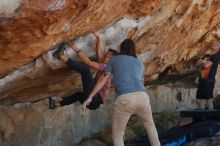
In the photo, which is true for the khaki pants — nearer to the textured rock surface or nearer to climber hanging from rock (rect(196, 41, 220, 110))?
the textured rock surface

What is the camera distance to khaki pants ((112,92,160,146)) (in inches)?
291

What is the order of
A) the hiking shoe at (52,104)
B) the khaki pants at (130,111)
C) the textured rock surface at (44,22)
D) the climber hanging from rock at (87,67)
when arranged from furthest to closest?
the hiking shoe at (52,104) < the climber hanging from rock at (87,67) < the khaki pants at (130,111) < the textured rock surface at (44,22)

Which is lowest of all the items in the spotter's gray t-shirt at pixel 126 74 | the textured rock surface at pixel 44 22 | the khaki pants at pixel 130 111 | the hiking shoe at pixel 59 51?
the khaki pants at pixel 130 111

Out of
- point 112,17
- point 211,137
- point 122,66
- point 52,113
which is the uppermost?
point 112,17

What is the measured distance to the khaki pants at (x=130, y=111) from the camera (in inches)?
291

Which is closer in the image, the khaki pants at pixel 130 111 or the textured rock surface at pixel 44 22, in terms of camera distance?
the textured rock surface at pixel 44 22

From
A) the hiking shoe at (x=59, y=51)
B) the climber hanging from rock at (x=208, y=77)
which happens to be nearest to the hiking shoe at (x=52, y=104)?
the hiking shoe at (x=59, y=51)

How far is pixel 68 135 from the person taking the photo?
33.1 feet

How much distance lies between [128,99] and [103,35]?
4.36 ft

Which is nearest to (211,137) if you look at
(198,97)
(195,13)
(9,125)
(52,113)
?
(198,97)

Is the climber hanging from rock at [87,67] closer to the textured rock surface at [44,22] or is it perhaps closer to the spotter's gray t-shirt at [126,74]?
the textured rock surface at [44,22]

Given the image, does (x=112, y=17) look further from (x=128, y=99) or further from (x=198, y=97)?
(x=198, y=97)

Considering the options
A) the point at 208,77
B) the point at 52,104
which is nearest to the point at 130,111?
the point at 52,104

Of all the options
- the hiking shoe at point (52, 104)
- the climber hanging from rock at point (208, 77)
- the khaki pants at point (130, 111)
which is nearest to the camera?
the khaki pants at point (130, 111)
